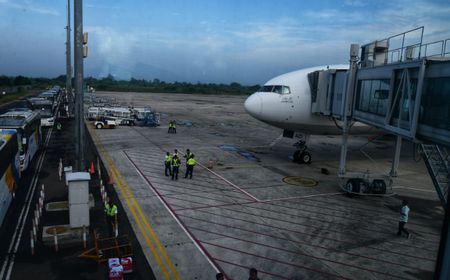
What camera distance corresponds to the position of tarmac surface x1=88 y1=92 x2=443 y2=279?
45.1 feet

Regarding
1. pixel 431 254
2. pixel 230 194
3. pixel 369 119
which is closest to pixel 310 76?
pixel 369 119

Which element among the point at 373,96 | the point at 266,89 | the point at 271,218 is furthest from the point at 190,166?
the point at 373,96

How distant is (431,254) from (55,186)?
21.1 m

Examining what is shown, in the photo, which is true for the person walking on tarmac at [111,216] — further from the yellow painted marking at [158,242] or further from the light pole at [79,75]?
the light pole at [79,75]

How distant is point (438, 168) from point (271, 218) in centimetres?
809

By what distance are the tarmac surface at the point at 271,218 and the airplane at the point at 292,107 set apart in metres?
3.58

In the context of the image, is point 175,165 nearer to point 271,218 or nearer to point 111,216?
point 111,216

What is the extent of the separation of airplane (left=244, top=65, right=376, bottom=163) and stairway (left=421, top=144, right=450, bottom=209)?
10.3 m

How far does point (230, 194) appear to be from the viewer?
Answer: 22.1 metres

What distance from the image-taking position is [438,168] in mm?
16531

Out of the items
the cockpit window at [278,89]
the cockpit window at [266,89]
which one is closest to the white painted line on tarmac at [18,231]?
the cockpit window at [266,89]

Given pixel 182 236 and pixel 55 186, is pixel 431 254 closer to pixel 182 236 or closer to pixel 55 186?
pixel 182 236

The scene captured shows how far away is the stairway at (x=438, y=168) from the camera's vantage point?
1534cm

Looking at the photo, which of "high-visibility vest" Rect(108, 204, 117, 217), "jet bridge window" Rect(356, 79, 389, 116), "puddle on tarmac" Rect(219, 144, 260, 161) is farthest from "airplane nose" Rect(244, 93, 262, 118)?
"high-visibility vest" Rect(108, 204, 117, 217)
